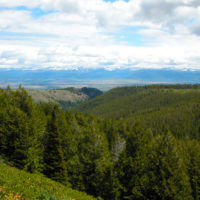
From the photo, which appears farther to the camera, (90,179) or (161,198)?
(90,179)

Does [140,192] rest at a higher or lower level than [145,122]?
higher

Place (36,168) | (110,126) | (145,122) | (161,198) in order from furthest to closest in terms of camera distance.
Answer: (145,122) < (110,126) < (36,168) < (161,198)

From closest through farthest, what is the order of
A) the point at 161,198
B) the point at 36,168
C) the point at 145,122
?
the point at 161,198 → the point at 36,168 → the point at 145,122

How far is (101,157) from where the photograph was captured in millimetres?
37531

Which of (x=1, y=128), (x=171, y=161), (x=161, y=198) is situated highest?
(x=1, y=128)

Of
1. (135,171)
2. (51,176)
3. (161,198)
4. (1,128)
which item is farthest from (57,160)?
(161,198)

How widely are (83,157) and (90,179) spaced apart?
4273 millimetres

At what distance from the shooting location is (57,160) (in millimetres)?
37406

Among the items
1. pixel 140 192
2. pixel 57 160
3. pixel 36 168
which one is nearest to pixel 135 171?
pixel 140 192

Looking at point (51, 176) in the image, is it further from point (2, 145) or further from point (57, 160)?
point (2, 145)

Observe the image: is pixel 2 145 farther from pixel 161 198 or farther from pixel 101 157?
pixel 161 198

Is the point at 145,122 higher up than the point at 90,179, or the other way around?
the point at 90,179

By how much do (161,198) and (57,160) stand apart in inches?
765

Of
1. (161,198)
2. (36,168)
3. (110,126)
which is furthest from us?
(110,126)
